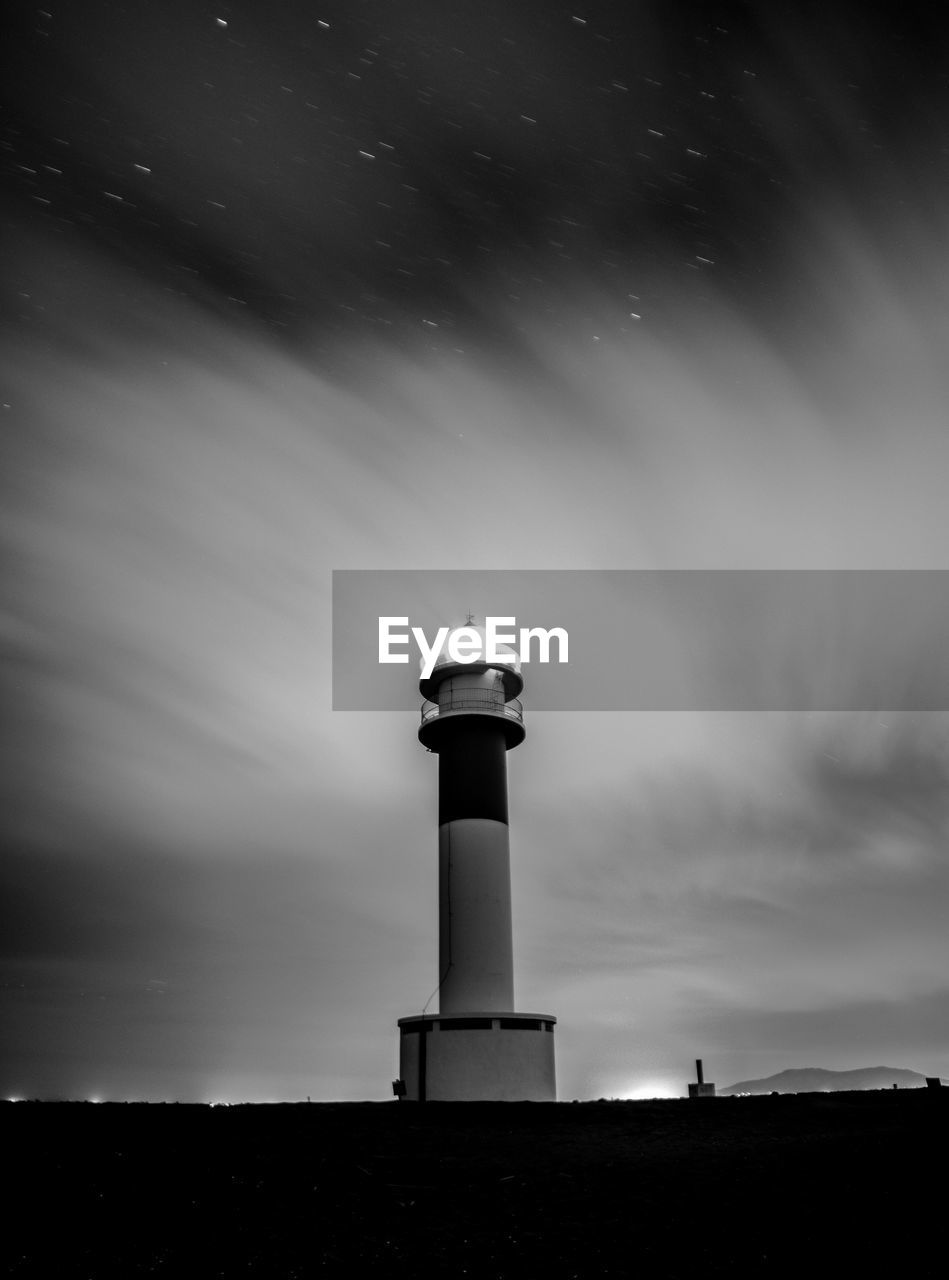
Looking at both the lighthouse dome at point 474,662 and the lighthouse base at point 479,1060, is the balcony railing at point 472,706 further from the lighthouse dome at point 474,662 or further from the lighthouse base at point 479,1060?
the lighthouse base at point 479,1060

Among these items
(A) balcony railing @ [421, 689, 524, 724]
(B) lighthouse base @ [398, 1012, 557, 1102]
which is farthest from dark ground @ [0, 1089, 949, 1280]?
(A) balcony railing @ [421, 689, 524, 724]

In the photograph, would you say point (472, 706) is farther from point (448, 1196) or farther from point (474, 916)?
point (448, 1196)

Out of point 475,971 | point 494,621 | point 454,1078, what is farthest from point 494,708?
A: point 454,1078

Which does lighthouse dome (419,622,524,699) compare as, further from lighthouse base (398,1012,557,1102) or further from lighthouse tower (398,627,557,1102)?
lighthouse base (398,1012,557,1102)

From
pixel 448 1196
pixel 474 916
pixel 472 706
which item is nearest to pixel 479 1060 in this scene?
pixel 474 916

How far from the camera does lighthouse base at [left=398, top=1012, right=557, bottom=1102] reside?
21359 mm

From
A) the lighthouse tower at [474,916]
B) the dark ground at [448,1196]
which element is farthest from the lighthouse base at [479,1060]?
the dark ground at [448,1196]

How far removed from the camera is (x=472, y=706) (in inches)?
970

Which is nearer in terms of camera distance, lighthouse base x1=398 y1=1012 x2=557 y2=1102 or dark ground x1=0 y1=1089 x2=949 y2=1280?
dark ground x1=0 y1=1089 x2=949 y2=1280

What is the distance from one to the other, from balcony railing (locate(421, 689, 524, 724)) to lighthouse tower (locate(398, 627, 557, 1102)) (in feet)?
0.10

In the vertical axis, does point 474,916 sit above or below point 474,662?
below

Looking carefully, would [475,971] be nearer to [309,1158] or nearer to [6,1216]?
[309,1158]

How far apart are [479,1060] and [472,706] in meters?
8.51

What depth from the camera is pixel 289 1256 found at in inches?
346
